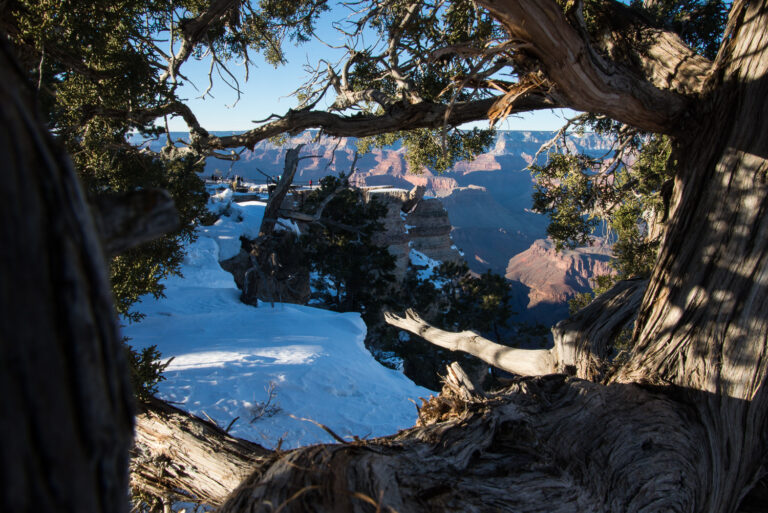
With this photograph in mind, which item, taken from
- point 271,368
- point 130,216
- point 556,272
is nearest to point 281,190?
point 271,368

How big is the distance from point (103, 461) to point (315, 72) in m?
6.22

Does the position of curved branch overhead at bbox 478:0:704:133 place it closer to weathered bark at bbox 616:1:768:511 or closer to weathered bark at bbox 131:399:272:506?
weathered bark at bbox 616:1:768:511

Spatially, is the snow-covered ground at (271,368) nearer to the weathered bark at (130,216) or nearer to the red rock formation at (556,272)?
the weathered bark at (130,216)

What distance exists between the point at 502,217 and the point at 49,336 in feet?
354

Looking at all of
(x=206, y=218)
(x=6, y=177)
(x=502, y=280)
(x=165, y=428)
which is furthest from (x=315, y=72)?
(x=502, y=280)

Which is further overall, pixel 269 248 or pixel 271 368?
pixel 269 248

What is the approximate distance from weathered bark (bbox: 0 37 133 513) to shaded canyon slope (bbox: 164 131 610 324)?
35.1 meters

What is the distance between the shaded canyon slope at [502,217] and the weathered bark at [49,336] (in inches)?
1382

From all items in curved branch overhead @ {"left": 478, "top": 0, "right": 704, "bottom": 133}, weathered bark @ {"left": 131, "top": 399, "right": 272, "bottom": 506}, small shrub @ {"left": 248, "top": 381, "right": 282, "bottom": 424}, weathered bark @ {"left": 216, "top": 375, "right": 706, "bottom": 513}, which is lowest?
small shrub @ {"left": 248, "top": 381, "right": 282, "bottom": 424}

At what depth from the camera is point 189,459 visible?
2537 millimetres

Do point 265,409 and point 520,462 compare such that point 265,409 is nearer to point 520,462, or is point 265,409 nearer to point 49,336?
point 520,462

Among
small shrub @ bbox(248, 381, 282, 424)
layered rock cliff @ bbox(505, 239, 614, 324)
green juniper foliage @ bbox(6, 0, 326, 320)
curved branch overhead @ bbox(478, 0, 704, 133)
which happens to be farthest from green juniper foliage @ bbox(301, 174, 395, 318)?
layered rock cliff @ bbox(505, 239, 614, 324)

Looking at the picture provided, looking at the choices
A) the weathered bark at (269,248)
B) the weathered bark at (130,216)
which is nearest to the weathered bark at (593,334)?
the weathered bark at (130,216)

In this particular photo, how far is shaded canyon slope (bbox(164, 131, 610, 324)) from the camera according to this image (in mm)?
72188
